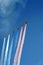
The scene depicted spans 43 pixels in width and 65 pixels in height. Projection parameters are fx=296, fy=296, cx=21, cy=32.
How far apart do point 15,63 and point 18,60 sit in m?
1.10

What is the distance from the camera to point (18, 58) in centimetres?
4659

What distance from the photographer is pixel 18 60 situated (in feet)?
152

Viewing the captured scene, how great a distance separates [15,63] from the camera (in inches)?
1859

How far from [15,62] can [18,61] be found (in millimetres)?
1116

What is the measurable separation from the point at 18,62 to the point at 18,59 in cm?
47

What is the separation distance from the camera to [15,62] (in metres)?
47.4

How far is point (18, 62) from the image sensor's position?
152ft

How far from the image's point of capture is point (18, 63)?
152 feet

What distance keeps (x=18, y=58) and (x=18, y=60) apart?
0.35m

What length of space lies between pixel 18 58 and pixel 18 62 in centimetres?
65

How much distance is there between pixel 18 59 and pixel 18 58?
234 millimetres

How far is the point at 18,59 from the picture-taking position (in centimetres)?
4641

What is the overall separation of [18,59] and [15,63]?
1186 mm

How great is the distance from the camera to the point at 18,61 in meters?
46.4
